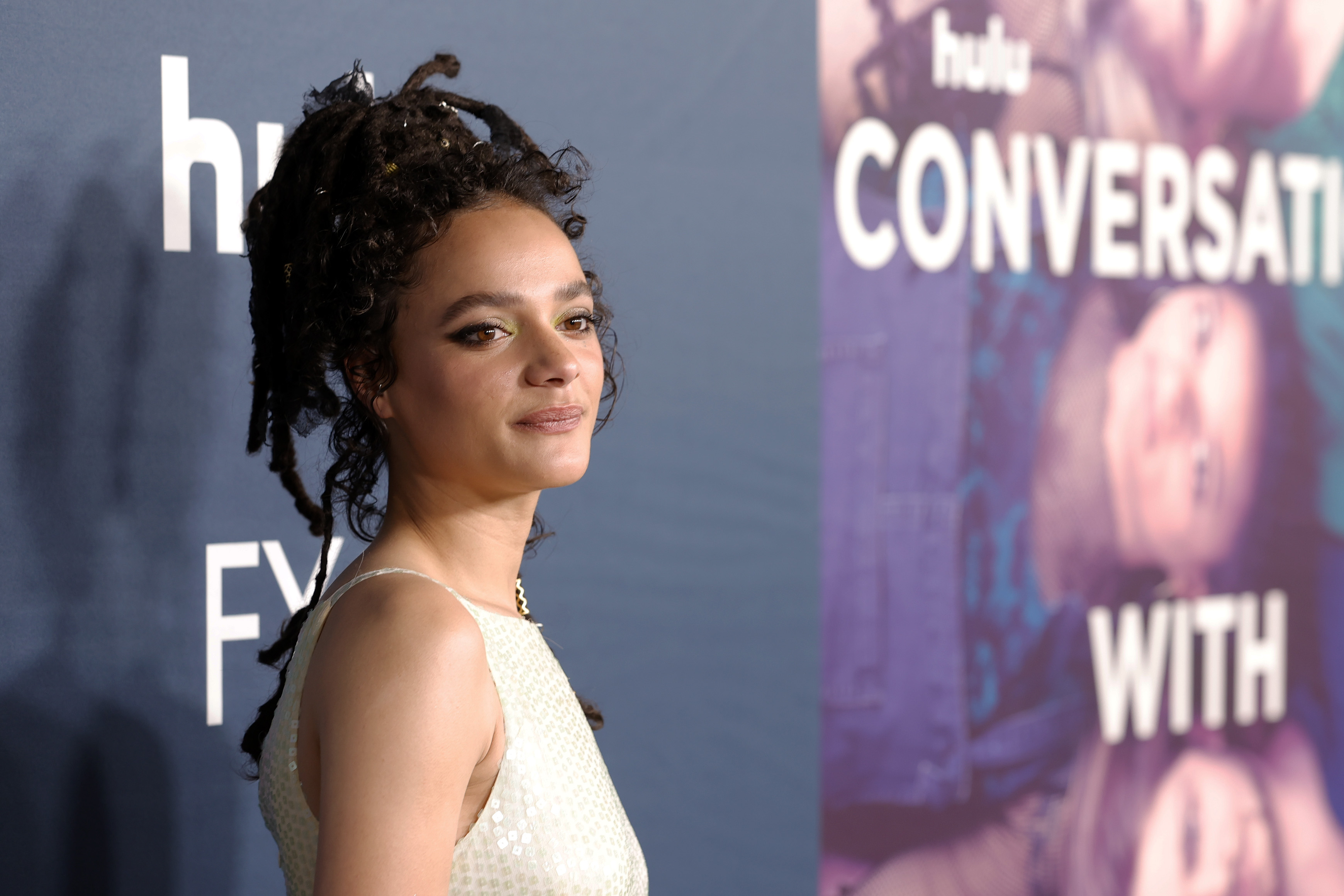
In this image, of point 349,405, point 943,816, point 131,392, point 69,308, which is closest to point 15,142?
point 69,308

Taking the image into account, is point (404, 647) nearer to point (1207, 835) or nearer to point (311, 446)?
point (311, 446)

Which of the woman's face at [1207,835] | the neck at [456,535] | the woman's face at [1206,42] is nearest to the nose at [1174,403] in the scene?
the woman's face at [1206,42]

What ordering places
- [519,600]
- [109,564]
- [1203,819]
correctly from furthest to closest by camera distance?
[1203,819]
[109,564]
[519,600]

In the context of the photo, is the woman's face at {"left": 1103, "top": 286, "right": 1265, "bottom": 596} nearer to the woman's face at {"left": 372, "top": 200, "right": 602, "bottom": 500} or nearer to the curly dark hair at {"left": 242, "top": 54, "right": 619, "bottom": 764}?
the curly dark hair at {"left": 242, "top": 54, "right": 619, "bottom": 764}

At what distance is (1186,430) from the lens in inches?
83.5

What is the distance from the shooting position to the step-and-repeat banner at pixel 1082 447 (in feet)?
6.16

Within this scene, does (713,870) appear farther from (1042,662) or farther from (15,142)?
(15,142)

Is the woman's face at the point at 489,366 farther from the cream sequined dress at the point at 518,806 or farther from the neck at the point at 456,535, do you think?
the cream sequined dress at the point at 518,806

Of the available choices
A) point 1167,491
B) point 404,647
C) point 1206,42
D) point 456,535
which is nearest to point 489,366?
point 456,535

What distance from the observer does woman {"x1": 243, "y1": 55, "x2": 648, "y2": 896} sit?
2.87ft

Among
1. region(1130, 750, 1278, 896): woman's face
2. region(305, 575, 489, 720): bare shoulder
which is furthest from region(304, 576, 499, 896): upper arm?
region(1130, 750, 1278, 896): woman's face

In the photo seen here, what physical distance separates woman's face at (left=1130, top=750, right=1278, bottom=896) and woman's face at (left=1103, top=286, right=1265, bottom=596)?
312 millimetres

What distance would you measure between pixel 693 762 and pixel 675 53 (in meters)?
0.99

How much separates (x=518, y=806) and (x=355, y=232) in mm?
492
